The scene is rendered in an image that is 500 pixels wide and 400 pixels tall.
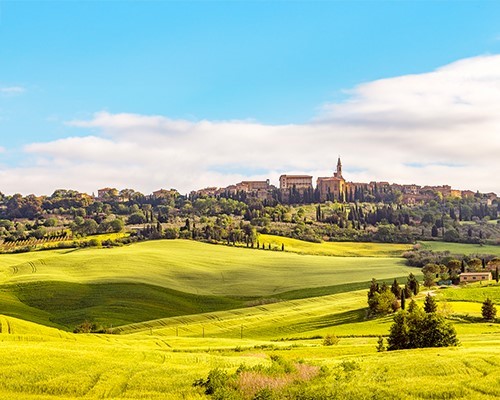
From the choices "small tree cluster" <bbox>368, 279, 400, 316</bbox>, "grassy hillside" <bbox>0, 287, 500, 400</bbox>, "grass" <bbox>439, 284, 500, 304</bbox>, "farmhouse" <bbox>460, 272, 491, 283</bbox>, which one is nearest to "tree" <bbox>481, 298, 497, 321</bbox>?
"small tree cluster" <bbox>368, 279, 400, 316</bbox>

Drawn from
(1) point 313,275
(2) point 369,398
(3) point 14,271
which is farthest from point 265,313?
(2) point 369,398

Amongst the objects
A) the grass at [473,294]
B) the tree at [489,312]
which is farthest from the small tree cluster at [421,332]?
the grass at [473,294]

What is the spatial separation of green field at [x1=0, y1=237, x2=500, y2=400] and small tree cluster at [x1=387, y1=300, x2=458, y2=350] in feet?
5.54

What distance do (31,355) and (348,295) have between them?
108 metres

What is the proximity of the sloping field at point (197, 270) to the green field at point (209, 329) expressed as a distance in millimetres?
532

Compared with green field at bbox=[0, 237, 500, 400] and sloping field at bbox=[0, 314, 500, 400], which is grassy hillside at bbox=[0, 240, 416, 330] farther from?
sloping field at bbox=[0, 314, 500, 400]

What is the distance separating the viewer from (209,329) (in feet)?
342

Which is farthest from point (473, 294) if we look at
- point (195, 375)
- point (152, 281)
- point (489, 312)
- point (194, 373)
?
point (195, 375)

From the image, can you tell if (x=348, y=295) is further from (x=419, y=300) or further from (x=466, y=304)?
(x=466, y=304)

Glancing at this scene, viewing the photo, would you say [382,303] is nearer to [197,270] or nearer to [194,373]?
[194,373]

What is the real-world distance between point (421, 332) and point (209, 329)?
2229 inches

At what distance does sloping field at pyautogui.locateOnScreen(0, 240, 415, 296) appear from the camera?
153625 mm

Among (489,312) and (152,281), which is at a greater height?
(489,312)

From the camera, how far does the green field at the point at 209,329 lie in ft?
113
